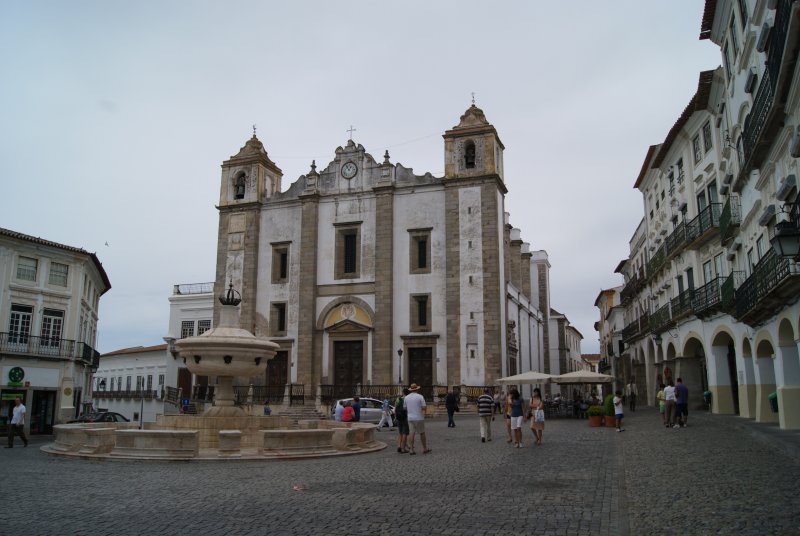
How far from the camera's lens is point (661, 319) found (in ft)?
104

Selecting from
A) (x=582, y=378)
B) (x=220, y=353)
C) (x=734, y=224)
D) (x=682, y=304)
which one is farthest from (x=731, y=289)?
(x=220, y=353)

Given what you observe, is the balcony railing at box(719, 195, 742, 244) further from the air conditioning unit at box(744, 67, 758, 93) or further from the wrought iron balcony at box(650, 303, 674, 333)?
the wrought iron balcony at box(650, 303, 674, 333)

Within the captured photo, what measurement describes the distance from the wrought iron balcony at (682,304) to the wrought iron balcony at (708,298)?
0.79 meters

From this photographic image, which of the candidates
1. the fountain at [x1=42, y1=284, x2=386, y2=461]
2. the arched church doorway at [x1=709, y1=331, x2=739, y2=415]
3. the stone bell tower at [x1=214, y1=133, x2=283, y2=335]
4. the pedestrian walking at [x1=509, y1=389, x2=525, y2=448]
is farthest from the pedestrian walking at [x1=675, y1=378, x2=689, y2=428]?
the stone bell tower at [x1=214, y1=133, x2=283, y2=335]

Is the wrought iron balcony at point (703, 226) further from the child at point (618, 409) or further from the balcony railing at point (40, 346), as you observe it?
the balcony railing at point (40, 346)

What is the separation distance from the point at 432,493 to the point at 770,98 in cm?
1037

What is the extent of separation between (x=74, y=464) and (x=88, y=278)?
2406 centimetres

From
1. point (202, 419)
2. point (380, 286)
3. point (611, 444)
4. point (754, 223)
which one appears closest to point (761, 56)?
point (754, 223)

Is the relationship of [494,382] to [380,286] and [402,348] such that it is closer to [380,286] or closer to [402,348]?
[402,348]

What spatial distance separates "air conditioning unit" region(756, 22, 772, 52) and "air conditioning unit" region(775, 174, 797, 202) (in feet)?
9.36

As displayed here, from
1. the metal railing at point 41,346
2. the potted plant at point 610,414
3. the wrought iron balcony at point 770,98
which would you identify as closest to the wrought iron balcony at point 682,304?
the potted plant at point 610,414

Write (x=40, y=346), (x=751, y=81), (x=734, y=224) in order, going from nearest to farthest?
(x=751, y=81) → (x=734, y=224) → (x=40, y=346)

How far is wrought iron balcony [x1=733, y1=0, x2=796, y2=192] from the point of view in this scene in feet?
37.9

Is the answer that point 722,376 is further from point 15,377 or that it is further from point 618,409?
point 15,377
